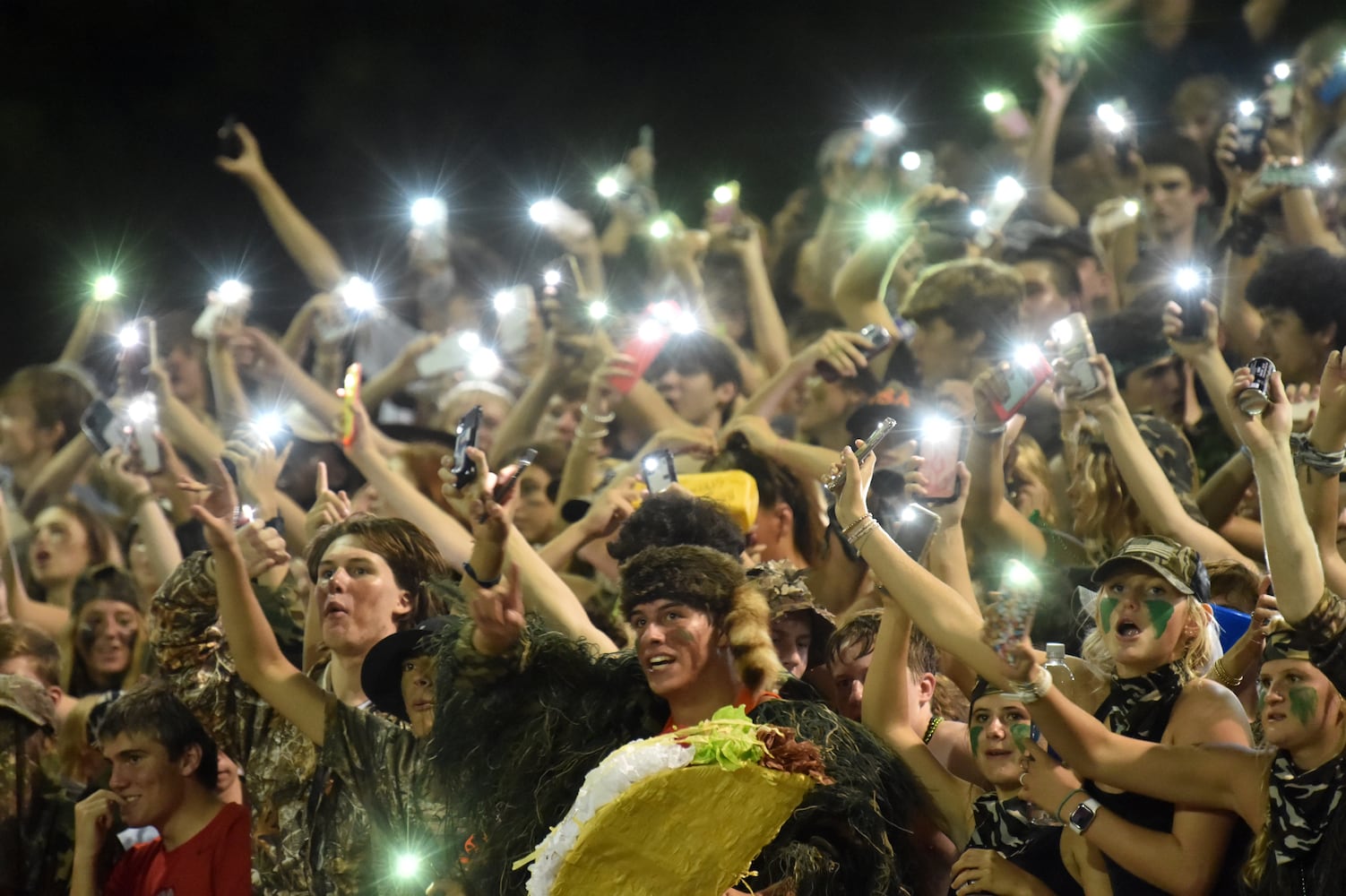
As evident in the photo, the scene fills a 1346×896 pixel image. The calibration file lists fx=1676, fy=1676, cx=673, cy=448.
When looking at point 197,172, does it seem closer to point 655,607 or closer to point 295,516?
point 295,516

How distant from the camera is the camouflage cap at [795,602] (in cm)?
369

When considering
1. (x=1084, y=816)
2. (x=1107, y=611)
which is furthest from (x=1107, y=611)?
(x=1084, y=816)

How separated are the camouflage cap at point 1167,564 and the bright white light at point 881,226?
2.76m

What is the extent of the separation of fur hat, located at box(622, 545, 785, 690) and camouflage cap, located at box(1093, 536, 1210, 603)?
0.67 m

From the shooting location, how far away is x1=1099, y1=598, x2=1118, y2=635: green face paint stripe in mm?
3037

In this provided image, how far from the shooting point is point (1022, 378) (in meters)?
3.93

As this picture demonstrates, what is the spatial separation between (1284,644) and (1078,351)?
50.2 inches

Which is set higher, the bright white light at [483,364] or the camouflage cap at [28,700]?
the bright white light at [483,364]

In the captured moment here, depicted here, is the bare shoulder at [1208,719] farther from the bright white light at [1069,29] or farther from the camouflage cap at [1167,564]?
the bright white light at [1069,29]

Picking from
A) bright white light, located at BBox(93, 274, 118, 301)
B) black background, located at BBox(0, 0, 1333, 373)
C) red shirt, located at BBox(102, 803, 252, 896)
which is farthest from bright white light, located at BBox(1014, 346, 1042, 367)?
bright white light, located at BBox(93, 274, 118, 301)

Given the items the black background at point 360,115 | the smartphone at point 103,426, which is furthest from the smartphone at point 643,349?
the black background at point 360,115

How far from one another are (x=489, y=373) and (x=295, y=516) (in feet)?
4.50

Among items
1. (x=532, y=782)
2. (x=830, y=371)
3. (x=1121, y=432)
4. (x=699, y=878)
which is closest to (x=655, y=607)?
(x=532, y=782)

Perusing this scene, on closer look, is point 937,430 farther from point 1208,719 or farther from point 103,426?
point 103,426
